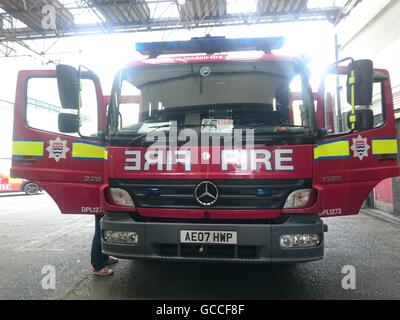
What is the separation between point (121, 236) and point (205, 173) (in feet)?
3.22

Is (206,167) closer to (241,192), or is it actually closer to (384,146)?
(241,192)

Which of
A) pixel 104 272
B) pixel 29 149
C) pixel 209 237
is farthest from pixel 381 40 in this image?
pixel 29 149

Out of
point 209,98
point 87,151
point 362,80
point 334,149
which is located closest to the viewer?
point 362,80

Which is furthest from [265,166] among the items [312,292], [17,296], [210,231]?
[17,296]

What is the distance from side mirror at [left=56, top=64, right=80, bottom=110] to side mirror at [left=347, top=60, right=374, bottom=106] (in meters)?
2.60

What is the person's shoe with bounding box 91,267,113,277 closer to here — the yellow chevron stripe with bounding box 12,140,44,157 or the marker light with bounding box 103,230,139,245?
the marker light with bounding box 103,230,139,245

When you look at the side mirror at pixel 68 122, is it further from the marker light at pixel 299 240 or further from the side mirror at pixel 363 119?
the side mirror at pixel 363 119

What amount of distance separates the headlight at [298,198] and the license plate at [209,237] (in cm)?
56

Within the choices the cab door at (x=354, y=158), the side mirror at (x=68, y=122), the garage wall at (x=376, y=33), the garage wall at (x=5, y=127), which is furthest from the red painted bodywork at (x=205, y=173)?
→ the garage wall at (x=5, y=127)

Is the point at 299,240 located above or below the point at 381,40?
below

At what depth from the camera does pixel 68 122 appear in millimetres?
3938

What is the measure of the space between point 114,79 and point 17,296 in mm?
2411

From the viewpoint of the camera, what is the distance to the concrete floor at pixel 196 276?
4.04 meters

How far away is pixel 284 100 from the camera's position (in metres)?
3.97
